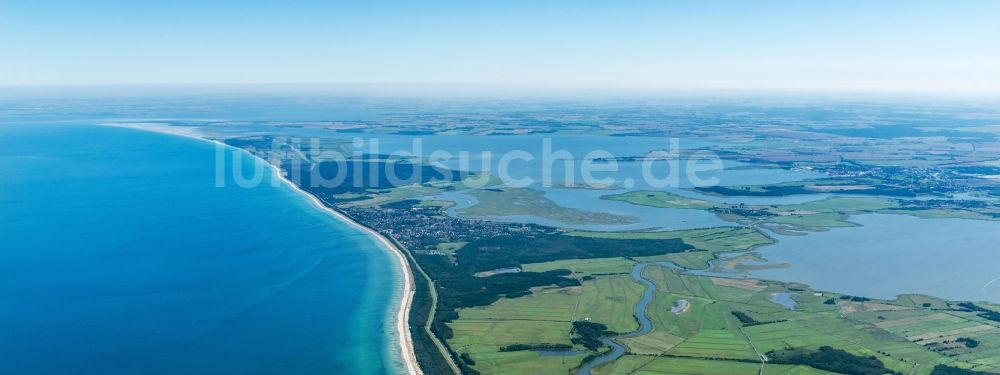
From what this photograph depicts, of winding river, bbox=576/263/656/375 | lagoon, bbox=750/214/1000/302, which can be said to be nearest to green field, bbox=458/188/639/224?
lagoon, bbox=750/214/1000/302

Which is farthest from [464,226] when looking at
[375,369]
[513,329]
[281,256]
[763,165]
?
[763,165]

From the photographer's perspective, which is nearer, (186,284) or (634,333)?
(634,333)

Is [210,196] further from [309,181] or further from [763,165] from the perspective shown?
[763,165]

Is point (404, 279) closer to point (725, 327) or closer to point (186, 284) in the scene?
point (186, 284)

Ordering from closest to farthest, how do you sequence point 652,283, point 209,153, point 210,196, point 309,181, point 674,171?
point 652,283, point 210,196, point 309,181, point 674,171, point 209,153

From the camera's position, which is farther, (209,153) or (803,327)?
(209,153)

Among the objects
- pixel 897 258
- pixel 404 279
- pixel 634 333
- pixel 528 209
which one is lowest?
pixel 634 333

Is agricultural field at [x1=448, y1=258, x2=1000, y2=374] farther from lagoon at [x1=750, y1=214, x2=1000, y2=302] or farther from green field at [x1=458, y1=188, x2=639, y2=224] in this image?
green field at [x1=458, y1=188, x2=639, y2=224]

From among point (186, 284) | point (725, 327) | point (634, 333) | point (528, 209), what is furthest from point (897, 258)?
point (186, 284)
